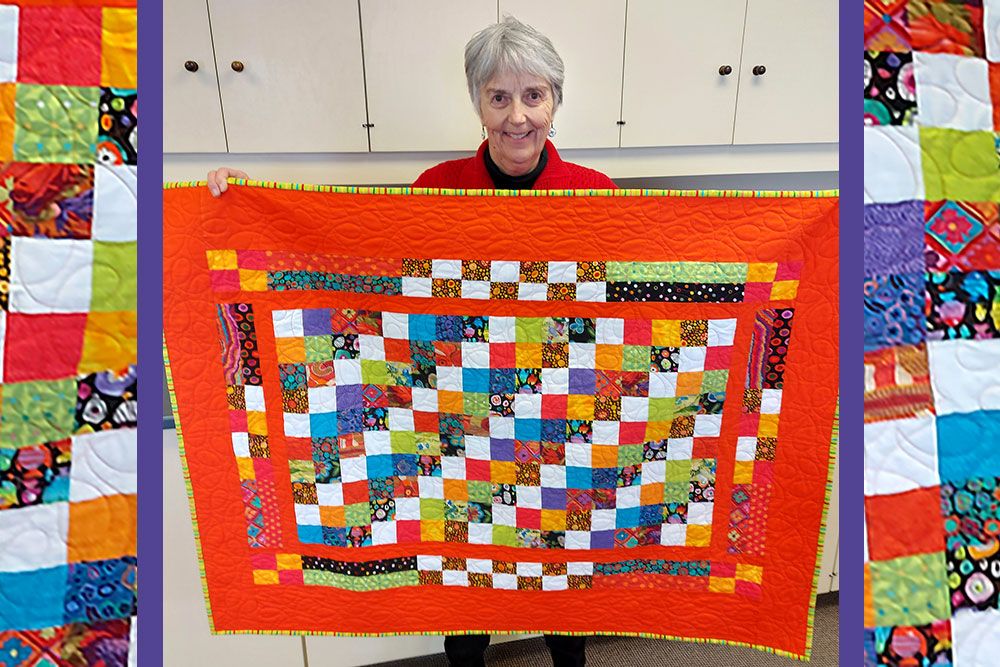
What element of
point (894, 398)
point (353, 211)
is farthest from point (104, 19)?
point (894, 398)

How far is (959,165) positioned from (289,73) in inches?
57.8

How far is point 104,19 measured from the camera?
24.9 inches

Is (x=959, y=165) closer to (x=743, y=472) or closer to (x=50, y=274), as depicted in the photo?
(x=743, y=472)

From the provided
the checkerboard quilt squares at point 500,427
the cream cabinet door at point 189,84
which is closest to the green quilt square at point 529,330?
the checkerboard quilt squares at point 500,427

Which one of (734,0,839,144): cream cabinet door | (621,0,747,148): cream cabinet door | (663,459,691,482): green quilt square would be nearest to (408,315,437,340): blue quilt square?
(663,459,691,482): green quilt square

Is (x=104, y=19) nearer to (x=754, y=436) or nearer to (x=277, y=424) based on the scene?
(x=277, y=424)

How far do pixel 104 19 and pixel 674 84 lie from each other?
1.44 m

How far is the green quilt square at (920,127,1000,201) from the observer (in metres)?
0.63

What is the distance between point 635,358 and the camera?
1.15 m

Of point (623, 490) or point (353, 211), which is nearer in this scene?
point (353, 211)

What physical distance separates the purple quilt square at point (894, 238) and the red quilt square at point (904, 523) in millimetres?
257

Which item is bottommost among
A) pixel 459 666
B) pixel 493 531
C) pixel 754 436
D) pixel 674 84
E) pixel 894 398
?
pixel 459 666

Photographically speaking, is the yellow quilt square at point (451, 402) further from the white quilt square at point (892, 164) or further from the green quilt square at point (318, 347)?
the white quilt square at point (892, 164)

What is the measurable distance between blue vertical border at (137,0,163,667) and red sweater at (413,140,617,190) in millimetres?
769
